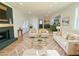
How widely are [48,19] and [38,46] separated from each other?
12470 mm

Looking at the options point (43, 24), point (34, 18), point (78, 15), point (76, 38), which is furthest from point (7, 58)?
point (43, 24)

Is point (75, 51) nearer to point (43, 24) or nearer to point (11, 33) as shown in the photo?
point (11, 33)

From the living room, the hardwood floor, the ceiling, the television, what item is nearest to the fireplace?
the living room

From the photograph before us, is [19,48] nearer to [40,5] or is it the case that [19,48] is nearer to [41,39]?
[41,39]

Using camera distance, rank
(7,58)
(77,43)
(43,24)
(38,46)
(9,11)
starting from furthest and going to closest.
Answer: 1. (43,24)
2. (9,11)
3. (38,46)
4. (77,43)
5. (7,58)

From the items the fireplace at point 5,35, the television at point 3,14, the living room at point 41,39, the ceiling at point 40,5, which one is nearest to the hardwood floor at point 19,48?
the living room at point 41,39

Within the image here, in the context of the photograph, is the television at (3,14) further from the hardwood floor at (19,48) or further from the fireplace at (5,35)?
the hardwood floor at (19,48)

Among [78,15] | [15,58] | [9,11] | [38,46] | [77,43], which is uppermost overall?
[9,11]

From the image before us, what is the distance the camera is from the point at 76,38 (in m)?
3.85

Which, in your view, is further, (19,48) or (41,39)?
(41,39)

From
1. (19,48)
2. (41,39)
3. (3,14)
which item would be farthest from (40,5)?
(19,48)

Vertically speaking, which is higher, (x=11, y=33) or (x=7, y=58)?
(x=7, y=58)

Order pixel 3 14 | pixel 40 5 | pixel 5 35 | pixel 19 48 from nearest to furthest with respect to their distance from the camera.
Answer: pixel 19 48 < pixel 3 14 < pixel 40 5 < pixel 5 35

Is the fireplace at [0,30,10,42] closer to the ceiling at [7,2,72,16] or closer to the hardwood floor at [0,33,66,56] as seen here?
the hardwood floor at [0,33,66,56]
